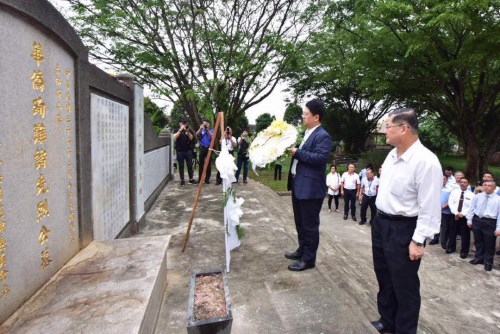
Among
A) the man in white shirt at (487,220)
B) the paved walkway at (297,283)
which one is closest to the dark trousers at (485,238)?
the man in white shirt at (487,220)

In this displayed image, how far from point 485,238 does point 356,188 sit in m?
3.31

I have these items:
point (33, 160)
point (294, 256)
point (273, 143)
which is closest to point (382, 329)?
point (294, 256)

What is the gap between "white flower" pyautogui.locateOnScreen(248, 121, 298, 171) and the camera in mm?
3477

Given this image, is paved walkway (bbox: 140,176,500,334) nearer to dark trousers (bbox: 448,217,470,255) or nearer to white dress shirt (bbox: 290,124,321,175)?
dark trousers (bbox: 448,217,470,255)

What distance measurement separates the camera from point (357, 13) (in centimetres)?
991

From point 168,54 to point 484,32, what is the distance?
10.5 metres

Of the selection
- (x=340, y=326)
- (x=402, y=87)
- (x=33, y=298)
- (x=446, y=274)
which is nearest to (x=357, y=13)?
(x=402, y=87)

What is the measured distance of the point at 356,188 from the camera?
8375 mm

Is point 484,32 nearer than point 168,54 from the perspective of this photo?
Yes

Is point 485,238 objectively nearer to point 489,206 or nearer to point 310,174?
point 489,206

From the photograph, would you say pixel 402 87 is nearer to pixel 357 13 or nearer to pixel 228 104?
pixel 357 13

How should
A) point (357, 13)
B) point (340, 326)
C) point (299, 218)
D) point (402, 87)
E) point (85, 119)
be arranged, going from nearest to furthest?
point (340, 326) < point (85, 119) < point (299, 218) < point (357, 13) < point (402, 87)

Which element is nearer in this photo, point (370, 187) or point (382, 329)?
point (382, 329)

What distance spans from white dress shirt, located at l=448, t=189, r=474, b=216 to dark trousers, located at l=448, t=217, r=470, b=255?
19cm
